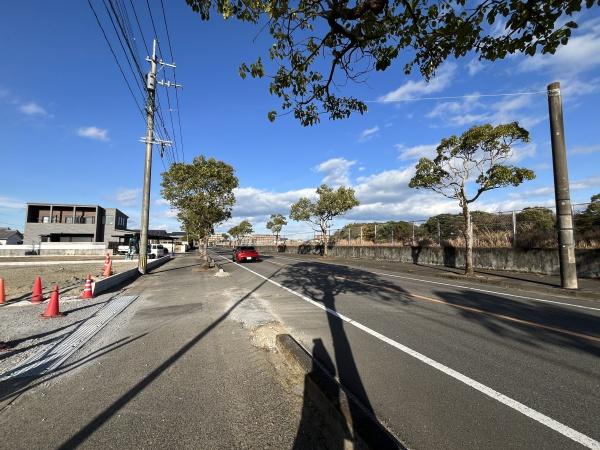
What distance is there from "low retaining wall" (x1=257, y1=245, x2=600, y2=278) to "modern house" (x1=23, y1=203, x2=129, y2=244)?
52.8 meters

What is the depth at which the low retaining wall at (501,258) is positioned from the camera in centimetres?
1543

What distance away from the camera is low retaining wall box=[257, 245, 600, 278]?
15.4m

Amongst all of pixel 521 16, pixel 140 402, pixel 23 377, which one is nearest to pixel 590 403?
pixel 521 16

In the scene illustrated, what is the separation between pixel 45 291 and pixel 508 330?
14093 mm

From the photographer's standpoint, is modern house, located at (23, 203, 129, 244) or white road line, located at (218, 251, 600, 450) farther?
modern house, located at (23, 203, 129, 244)

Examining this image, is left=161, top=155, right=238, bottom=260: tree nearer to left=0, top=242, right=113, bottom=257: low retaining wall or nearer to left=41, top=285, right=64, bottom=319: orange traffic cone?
left=41, top=285, right=64, bottom=319: orange traffic cone

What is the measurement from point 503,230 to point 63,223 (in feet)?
212

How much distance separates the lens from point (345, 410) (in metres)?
3.11

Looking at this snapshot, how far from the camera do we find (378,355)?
5320 millimetres

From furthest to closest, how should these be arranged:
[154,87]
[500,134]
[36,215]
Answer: [36,215]
[154,87]
[500,134]

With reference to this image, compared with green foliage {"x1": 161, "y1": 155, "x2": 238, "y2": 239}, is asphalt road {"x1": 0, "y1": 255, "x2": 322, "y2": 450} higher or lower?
lower

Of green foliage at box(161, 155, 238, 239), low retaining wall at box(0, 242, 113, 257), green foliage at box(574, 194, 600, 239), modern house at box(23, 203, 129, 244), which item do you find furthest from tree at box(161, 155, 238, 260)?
modern house at box(23, 203, 129, 244)

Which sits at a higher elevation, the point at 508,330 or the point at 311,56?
the point at 311,56

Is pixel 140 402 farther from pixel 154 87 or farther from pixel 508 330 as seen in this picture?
pixel 154 87
